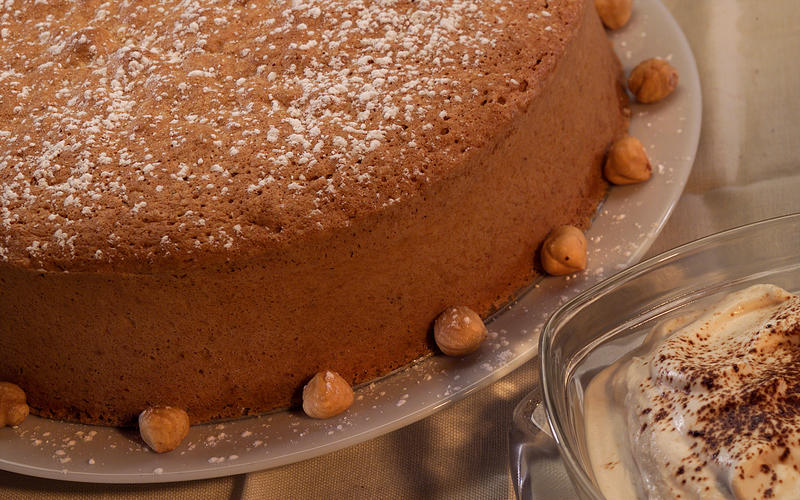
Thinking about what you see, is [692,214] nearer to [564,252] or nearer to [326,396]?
[564,252]

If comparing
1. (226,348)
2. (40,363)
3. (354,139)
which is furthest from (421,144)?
(40,363)

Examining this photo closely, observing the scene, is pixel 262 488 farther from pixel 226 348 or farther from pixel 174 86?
pixel 174 86

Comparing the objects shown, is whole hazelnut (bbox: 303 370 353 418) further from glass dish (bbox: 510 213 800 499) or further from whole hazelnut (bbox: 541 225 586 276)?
whole hazelnut (bbox: 541 225 586 276)

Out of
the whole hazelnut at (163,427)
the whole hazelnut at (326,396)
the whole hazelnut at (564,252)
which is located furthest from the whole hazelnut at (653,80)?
the whole hazelnut at (163,427)

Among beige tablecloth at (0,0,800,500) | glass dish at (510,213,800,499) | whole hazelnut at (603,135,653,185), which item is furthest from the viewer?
whole hazelnut at (603,135,653,185)

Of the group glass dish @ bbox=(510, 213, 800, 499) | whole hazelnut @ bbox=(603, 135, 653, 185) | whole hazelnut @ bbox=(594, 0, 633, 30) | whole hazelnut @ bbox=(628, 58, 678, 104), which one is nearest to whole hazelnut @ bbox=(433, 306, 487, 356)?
glass dish @ bbox=(510, 213, 800, 499)

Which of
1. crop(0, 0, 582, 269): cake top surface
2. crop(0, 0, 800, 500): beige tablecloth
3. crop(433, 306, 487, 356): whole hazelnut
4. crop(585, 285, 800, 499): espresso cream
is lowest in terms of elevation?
crop(0, 0, 800, 500): beige tablecloth

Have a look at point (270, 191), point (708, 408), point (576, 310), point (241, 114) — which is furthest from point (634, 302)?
→ point (241, 114)
